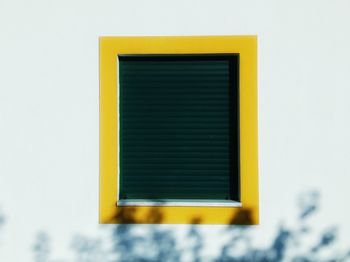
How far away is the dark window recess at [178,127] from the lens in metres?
4.37

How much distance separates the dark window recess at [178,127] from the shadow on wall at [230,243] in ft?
1.12

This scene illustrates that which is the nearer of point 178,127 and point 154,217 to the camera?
point 154,217

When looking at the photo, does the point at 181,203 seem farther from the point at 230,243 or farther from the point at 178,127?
the point at 178,127

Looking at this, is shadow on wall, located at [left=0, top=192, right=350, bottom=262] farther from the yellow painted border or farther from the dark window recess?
the dark window recess

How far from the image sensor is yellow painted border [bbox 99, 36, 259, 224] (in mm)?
4215

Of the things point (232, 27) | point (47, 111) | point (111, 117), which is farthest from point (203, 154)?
point (47, 111)

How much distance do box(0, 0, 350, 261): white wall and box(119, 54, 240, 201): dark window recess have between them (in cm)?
30

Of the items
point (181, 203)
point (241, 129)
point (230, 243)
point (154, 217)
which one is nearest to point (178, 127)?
point (241, 129)

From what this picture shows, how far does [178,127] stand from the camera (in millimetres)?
4383

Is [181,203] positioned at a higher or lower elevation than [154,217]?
higher

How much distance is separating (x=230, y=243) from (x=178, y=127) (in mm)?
1270

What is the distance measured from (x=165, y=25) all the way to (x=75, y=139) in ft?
4.75

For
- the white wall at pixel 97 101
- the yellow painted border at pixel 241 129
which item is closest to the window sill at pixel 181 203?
the yellow painted border at pixel 241 129

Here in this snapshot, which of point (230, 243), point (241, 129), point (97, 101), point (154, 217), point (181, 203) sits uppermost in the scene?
point (97, 101)
